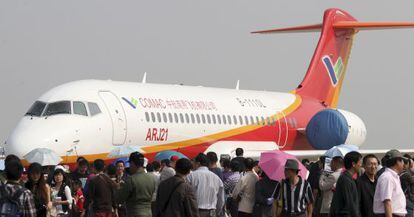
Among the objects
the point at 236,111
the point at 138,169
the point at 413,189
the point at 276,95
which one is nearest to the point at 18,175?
the point at 138,169

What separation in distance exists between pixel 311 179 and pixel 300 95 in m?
20.4

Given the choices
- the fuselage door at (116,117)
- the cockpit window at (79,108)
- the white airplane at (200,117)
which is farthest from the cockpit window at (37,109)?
the fuselage door at (116,117)

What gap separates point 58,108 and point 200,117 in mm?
5359

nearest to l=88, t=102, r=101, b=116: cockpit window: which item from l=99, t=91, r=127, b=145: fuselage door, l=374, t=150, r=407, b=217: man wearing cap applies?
l=99, t=91, r=127, b=145: fuselage door

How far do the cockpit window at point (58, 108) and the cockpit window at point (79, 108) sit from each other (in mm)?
167

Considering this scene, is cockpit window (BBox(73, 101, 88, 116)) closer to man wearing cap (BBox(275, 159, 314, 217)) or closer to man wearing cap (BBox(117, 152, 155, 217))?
man wearing cap (BBox(117, 152, 155, 217))

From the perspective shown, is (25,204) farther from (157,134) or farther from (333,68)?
(333,68)

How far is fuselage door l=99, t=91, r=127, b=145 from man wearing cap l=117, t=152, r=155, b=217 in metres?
13.5

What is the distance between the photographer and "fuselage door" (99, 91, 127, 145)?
31.2 metres

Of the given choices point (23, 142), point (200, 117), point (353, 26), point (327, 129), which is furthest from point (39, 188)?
point (353, 26)

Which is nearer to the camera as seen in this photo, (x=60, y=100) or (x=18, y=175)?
(x=18, y=175)

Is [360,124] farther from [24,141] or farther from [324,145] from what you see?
[24,141]

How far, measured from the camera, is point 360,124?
4125cm

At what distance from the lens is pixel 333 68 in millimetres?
43562
